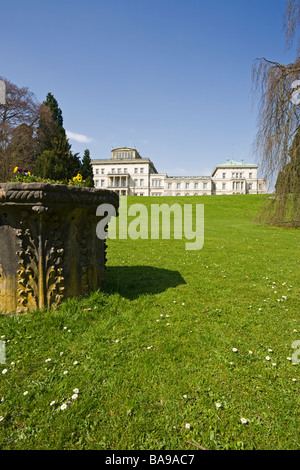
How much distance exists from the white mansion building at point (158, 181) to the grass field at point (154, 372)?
7454 cm

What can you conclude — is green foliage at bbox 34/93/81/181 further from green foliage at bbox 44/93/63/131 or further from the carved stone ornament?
the carved stone ornament

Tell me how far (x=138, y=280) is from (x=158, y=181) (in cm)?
7506

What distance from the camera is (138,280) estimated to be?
16.6ft

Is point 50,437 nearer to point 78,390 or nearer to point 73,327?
point 78,390

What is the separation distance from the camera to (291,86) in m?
11.2

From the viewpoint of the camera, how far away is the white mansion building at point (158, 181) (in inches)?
3007

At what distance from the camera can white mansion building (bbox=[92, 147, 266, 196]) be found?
76375mm

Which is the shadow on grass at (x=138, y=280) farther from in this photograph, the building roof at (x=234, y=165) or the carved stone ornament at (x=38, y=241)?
the building roof at (x=234, y=165)

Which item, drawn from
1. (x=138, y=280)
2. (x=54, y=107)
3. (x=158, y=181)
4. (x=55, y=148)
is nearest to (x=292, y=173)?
(x=138, y=280)

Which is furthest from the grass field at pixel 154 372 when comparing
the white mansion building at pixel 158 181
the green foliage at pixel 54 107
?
the white mansion building at pixel 158 181

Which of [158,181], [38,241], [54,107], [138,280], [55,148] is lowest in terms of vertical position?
[138,280]

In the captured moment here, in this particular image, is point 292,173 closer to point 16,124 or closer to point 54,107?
point 16,124
